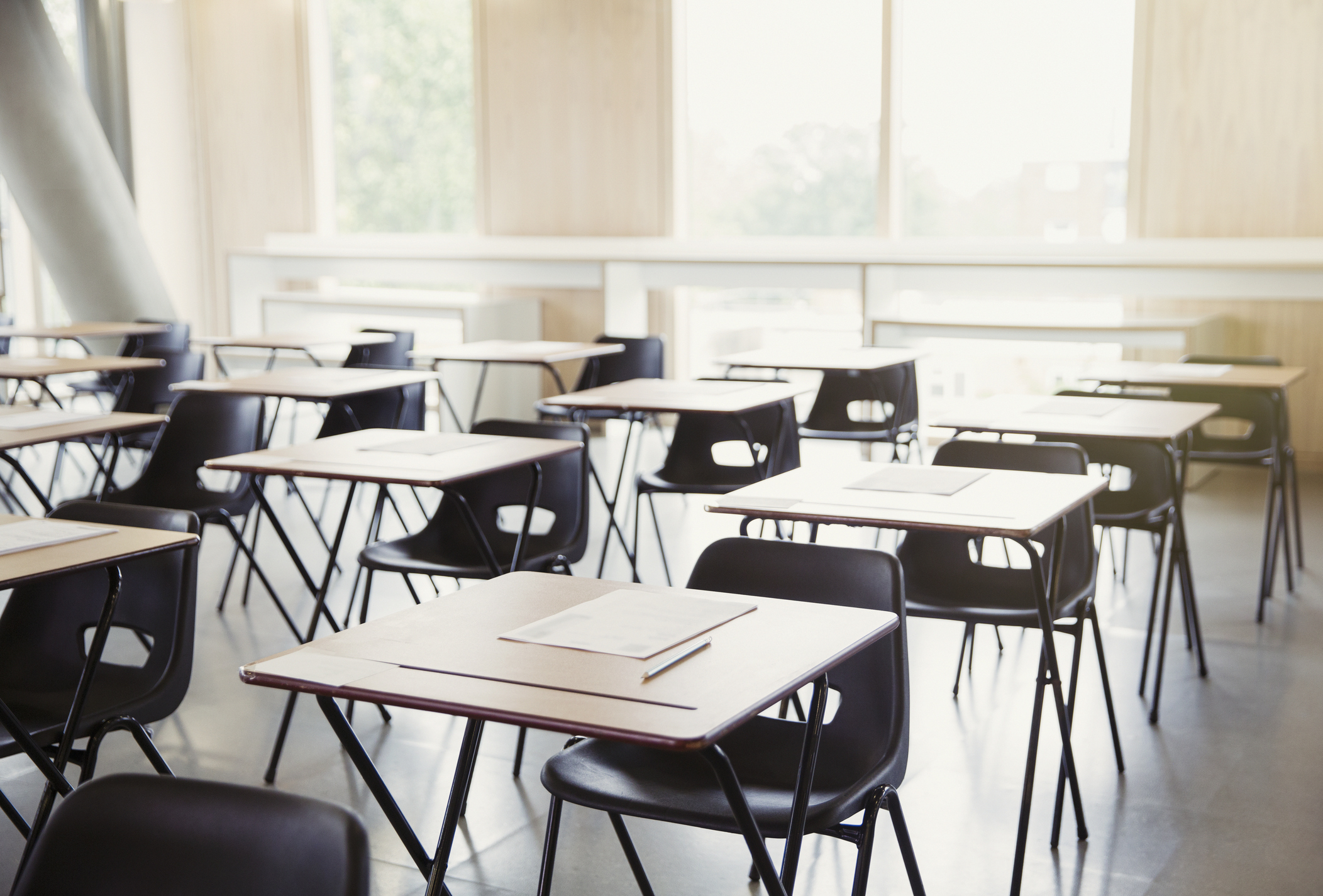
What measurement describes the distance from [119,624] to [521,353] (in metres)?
3.69

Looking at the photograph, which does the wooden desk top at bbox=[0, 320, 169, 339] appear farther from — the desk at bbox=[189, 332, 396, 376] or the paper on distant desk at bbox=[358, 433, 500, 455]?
the paper on distant desk at bbox=[358, 433, 500, 455]

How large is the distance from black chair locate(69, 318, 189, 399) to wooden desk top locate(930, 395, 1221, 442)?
4.61m

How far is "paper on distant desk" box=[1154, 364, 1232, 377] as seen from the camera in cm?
499

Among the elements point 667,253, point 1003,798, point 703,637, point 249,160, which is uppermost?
point 249,160

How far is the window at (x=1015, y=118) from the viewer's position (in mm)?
8055

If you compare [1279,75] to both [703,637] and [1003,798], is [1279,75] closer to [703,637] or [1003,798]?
[1003,798]

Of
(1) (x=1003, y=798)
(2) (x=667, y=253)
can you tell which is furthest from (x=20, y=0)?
(1) (x=1003, y=798)

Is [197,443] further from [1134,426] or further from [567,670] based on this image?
[567,670]

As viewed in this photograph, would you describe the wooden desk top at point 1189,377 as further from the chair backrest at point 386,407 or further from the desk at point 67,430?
the desk at point 67,430

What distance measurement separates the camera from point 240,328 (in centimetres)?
1071

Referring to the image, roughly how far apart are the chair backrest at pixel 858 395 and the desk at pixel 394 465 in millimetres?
2504

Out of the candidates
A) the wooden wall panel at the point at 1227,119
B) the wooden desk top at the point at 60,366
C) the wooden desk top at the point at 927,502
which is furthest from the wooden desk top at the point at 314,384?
the wooden wall panel at the point at 1227,119

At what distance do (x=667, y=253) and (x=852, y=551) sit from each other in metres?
6.80

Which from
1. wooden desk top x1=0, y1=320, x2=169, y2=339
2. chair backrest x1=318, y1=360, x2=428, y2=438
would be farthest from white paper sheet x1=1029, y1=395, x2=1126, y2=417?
wooden desk top x1=0, y1=320, x2=169, y2=339
